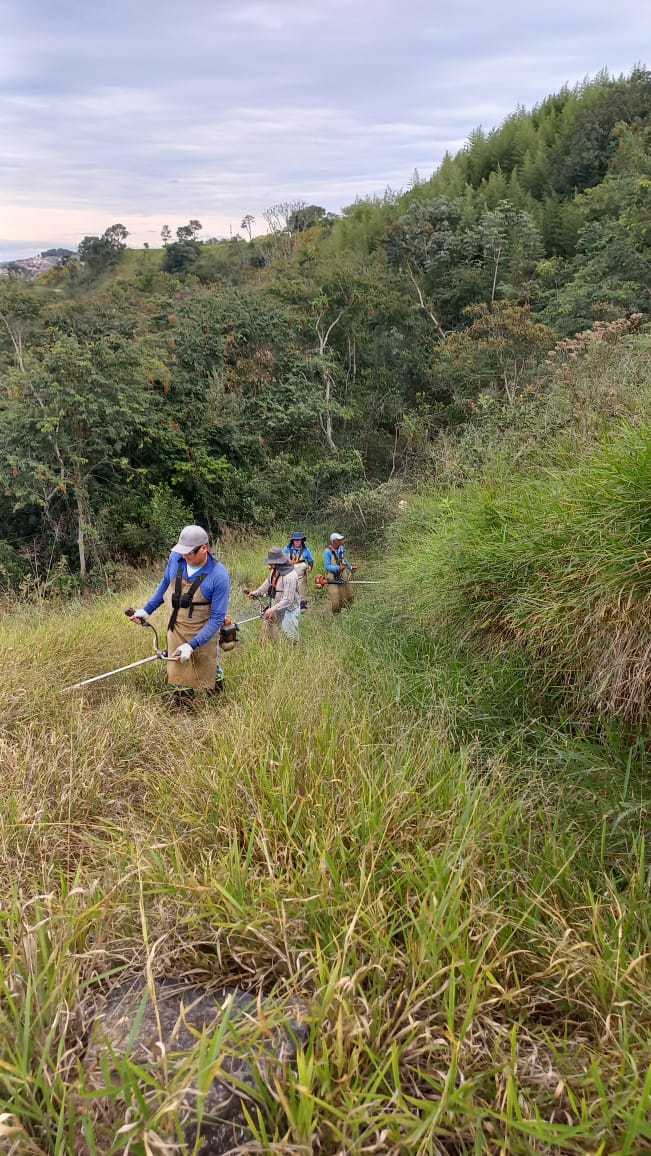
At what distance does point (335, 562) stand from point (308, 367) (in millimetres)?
12223

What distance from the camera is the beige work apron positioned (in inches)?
164

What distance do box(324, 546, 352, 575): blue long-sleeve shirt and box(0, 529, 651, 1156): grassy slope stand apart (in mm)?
5153

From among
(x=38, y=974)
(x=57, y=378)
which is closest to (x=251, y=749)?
(x=38, y=974)

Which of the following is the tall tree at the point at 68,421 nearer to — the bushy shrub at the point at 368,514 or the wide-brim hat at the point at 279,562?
the bushy shrub at the point at 368,514

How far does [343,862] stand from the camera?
1.93 m

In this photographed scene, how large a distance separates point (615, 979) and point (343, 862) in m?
0.76

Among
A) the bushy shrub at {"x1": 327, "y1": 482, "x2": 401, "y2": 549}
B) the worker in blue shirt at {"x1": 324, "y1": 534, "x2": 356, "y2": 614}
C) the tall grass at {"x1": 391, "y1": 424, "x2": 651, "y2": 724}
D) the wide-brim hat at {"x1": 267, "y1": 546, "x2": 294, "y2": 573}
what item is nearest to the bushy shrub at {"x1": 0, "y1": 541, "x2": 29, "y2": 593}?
the bushy shrub at {"x1": 327, "y1": 482, "x2": 401, "y2": 549}

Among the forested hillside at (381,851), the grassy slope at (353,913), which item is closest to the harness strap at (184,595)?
the forested hillside at (381,851)

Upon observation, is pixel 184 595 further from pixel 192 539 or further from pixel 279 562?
pixel 279 562

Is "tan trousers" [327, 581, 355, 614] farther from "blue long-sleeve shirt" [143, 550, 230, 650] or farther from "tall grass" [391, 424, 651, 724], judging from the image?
"blue long-sleeve shirt" [143, 550, 230, 650]

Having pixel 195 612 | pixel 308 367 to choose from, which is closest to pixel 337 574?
pixel 195 612

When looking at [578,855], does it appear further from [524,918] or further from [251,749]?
[251,749]

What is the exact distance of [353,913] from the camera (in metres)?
1.76

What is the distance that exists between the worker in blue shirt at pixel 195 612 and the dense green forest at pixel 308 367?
3732 millimetres
